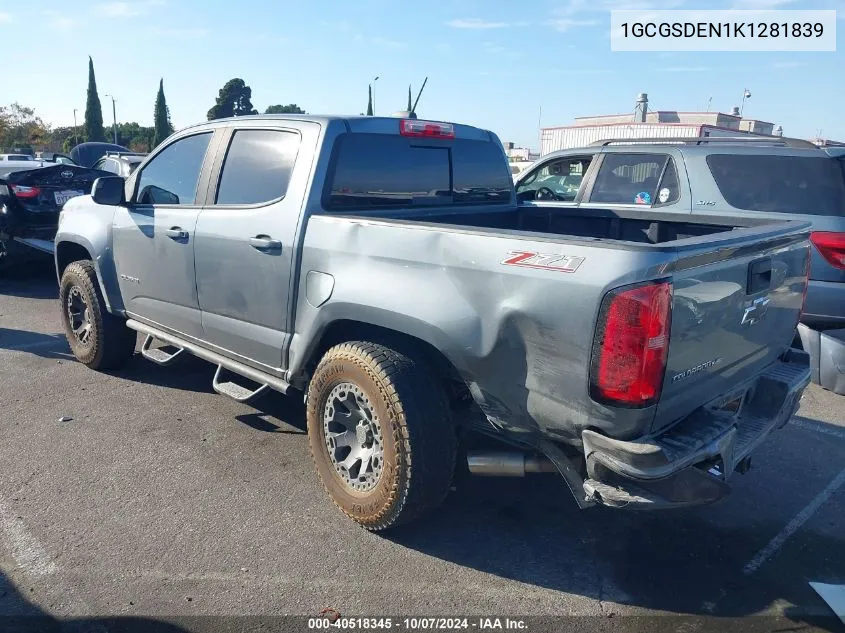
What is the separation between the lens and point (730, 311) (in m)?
2.88

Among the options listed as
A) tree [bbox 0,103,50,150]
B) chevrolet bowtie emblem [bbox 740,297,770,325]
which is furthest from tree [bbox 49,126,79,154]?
chevrolet bowtie emblem [bbox 740,297,770,325]

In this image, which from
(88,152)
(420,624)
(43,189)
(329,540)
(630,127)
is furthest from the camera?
(630,127)

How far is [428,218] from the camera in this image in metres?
4.20

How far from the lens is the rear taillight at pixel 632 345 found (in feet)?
8.06

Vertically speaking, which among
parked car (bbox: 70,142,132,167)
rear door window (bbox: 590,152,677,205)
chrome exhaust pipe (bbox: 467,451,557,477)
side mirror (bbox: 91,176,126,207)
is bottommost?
chrome exhaust pipe (bbox: 467,451,557,477)

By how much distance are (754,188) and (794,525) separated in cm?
337

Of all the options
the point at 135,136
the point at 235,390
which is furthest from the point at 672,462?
the point at 135,136

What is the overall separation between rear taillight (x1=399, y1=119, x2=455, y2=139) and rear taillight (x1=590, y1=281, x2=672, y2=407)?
207 centimetres

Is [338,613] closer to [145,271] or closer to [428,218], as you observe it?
[428,218]

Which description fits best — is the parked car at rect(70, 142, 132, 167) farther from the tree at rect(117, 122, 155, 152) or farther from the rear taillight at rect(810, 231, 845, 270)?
the tree at rect(117, 122, 155, 152)

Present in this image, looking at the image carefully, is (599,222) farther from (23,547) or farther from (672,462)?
(23,547)

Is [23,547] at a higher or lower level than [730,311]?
lower

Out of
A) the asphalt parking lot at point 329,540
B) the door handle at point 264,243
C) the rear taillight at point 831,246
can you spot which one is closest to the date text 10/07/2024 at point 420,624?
the asphalt parking lot at point 329,540

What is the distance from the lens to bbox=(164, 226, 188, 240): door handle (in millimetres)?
4359
